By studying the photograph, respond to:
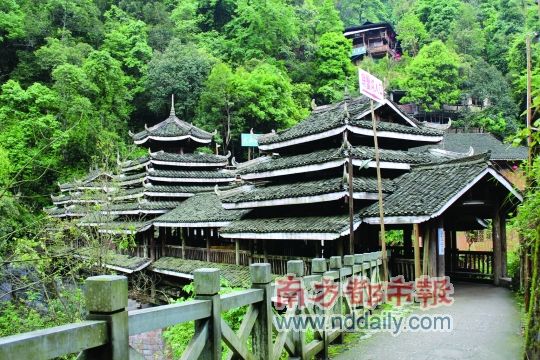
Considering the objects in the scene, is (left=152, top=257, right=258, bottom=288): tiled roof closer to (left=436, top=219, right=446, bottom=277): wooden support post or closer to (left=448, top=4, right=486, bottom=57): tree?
(left=436, top=219, right=446, bottom=277): wooden support post

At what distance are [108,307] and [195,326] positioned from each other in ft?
3.77

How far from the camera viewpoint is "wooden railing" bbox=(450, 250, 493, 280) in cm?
1552

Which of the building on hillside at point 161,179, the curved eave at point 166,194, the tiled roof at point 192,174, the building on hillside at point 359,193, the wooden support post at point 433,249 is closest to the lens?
the wooden support post at point 433,249

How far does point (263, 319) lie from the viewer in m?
4.66

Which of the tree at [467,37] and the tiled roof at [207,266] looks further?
the tree at [467,37]

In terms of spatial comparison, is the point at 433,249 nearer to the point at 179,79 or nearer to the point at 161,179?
the point at 161,179

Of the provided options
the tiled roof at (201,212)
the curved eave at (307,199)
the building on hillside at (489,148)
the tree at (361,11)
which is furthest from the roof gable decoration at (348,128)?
the tree at (361,11)

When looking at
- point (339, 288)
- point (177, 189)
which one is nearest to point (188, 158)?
point (177, 189)

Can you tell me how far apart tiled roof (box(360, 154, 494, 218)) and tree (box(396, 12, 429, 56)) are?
1885 inches

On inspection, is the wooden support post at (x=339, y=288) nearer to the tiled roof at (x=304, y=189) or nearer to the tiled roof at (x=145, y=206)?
the tiled roof at (x=304, y=189)

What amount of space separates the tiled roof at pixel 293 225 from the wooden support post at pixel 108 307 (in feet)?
35.8

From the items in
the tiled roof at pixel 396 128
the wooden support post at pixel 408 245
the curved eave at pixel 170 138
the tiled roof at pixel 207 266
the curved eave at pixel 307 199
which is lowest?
the tiled roof at pixel 207 266

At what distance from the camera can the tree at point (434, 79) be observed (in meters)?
45.2

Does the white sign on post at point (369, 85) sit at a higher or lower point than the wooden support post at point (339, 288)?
higher
